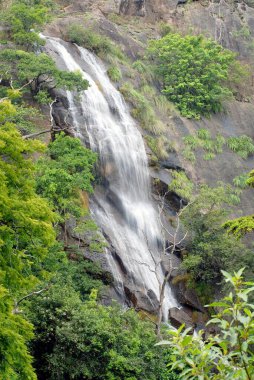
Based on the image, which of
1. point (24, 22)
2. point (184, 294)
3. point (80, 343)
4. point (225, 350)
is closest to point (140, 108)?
point (24, 22)

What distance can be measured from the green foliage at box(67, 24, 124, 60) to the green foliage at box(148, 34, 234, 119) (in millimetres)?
3890

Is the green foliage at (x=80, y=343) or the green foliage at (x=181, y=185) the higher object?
the green foliage at (x=80, y=343)

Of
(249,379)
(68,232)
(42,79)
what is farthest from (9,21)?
(249,379)

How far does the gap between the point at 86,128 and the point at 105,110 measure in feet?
9.05

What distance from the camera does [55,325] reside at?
13.2m

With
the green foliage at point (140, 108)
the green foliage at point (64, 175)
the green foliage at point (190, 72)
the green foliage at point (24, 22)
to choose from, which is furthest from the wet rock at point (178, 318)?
the green foliage at point (190, 72)

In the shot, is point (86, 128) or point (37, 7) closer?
point (86, 128)

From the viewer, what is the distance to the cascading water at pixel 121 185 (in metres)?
21.8

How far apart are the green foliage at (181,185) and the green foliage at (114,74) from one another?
21.7ft

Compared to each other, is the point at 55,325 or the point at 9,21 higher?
the point at 9,21

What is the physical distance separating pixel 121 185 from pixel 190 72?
13.0 meters

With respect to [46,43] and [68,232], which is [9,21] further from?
[68,232]

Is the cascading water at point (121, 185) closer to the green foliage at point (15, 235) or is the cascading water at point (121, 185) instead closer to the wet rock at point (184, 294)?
the wet rock at point (184, 294)

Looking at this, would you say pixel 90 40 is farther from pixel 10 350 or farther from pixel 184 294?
pixel 10 350
